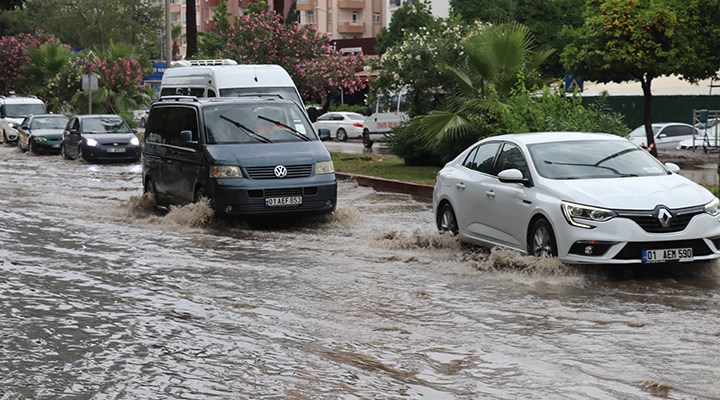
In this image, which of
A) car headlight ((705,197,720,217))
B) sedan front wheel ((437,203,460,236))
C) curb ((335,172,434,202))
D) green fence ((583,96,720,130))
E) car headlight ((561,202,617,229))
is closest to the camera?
car headlight ((561,202,617,229))

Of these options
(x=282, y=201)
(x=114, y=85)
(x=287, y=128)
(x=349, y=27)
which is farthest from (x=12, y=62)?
(x=282, y=201)

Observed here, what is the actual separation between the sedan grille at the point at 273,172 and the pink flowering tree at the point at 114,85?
34939mm

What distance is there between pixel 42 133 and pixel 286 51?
843 centimetres

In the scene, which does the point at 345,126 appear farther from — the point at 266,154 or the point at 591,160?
the point at 591,160

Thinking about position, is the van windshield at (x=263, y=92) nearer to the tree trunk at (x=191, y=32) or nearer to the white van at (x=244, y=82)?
the white van at (x=244, y=82)

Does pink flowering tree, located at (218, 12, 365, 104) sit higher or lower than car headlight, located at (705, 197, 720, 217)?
higher

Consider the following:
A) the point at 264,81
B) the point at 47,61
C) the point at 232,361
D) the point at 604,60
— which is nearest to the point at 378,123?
the point at 604,60

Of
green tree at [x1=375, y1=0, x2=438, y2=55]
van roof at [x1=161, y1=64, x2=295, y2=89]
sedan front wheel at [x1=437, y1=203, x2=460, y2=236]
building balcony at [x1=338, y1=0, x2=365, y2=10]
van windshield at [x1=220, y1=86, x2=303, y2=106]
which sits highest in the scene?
building balcony at [x1=338, y1=0, x2=365, y2=10]

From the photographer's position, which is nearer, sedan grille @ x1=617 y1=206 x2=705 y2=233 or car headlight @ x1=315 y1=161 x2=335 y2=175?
sedan grille @ x1=617 y1=206 x2=705 y2=233

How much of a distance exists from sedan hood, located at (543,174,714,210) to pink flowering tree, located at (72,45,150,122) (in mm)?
40022

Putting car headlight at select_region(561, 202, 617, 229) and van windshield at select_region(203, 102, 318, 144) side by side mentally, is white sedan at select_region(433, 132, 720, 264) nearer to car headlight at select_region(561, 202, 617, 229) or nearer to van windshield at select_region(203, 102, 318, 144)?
car headlight at select_region(561, 202, 617, 229)

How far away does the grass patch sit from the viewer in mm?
24344

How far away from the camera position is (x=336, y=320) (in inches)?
365

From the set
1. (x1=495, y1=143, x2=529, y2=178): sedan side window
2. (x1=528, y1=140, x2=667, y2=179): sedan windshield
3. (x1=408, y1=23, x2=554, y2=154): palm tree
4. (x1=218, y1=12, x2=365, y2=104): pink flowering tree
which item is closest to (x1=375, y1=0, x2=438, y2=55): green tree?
(x1=218, y1=12, x2=365, y2=104): pink flowering tree
